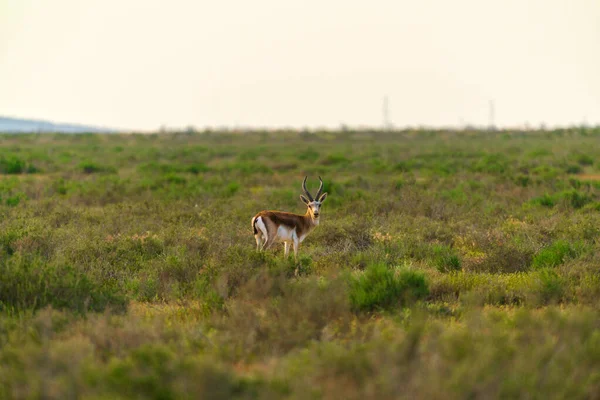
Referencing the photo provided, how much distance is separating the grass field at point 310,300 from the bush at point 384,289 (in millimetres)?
25

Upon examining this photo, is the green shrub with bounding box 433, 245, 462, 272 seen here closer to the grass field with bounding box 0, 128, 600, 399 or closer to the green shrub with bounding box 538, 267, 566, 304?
the grass field with bounding box 0, 128, 600, 399

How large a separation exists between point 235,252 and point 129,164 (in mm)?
26402

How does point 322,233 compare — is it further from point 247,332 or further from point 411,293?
point 247,332

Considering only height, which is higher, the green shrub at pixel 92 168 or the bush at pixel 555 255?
the green shrub at pixel 92 168

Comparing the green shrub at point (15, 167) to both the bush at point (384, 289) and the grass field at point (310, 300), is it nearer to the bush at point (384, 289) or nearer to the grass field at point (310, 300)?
the grass field at point (310, 300)

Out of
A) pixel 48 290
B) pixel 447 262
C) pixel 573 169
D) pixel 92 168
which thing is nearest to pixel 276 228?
pixel 447 262

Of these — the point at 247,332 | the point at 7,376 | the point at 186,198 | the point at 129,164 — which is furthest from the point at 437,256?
the point at 129,164

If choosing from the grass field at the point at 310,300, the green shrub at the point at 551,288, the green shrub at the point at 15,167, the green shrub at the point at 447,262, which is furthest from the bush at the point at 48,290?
the green shrub at the point at 15,167

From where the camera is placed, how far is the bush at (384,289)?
25.5ft

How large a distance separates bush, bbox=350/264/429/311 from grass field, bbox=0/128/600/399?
25 millimetres

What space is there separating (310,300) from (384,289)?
1.36 metres

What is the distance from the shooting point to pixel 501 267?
34.2 feet

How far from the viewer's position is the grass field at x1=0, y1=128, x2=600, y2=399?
4.79m

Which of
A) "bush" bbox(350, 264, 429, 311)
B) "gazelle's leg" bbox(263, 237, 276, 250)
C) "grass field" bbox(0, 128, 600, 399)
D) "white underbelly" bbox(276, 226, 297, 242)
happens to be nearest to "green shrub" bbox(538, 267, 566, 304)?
"grass field" bbox(0, 128, 600, 399)
